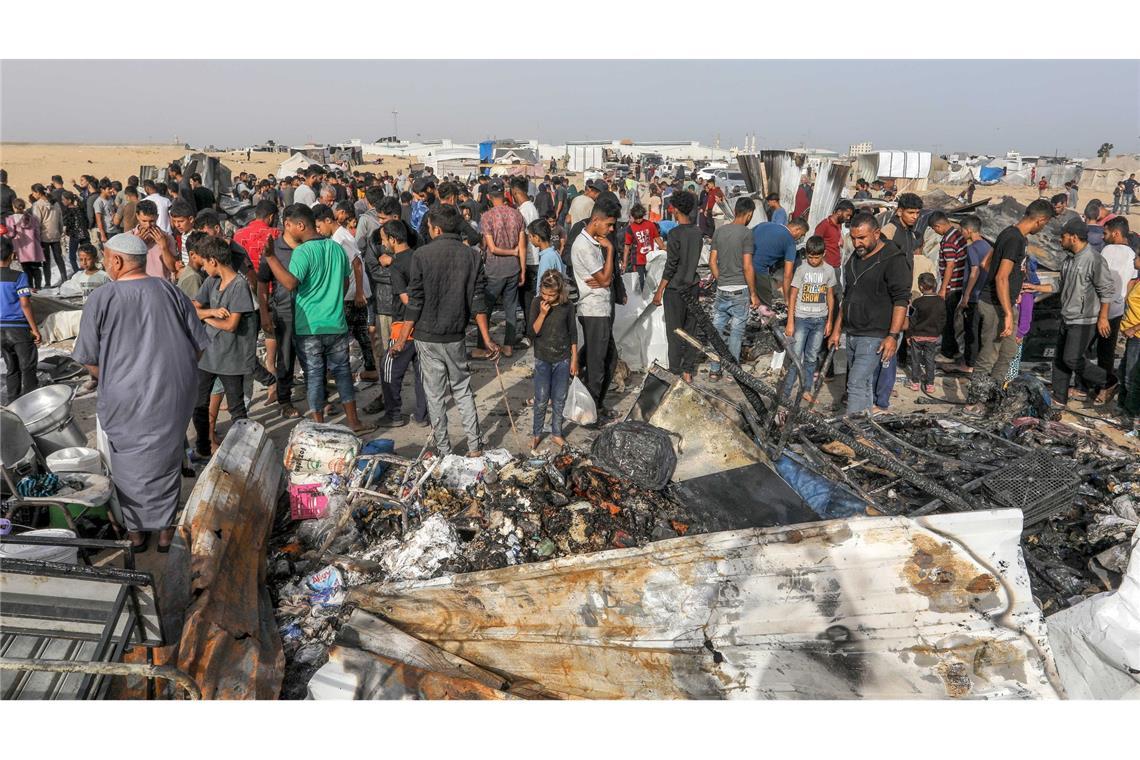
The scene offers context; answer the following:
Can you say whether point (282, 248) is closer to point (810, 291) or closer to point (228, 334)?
point (228, 334)

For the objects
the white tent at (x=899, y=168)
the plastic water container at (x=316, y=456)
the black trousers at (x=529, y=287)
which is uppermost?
the white tent at (x=899, y=168)

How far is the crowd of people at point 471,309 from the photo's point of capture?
3629 millimetres

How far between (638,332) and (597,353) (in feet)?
4.87

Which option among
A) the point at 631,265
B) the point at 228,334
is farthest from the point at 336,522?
the point at 631,265

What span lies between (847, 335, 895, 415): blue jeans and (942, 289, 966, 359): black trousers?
269 centimetres

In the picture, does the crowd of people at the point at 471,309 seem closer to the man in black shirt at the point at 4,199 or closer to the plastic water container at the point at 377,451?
the plastic water container at the point at 377,451

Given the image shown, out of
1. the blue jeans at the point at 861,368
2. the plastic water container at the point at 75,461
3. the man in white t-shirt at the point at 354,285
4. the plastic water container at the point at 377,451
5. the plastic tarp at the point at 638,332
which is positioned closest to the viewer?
the plastic water container at the point at 75,461

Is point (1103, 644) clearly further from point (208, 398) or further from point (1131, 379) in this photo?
point (208, 398)

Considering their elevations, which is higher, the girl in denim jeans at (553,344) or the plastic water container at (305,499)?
the girl in denim jeans at (553,344)

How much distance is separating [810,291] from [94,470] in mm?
5696

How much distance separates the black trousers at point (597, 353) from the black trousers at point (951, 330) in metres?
4.31

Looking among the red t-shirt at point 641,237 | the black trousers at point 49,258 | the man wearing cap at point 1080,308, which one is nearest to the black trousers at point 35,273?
the black trousers at point 49,258

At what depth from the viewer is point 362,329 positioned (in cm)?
669

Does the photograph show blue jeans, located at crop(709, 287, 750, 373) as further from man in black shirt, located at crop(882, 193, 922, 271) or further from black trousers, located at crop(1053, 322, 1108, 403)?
black trousers, located at crop(1053, 322, 1108, 403)
